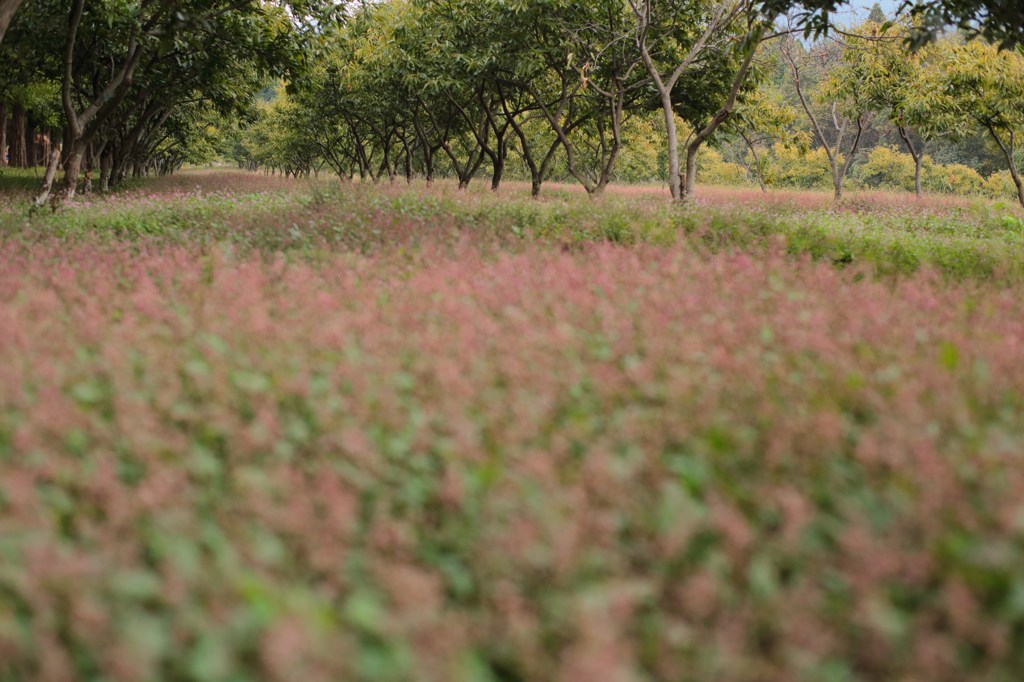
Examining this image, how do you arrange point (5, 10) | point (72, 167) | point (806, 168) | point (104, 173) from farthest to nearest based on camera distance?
point (806, 168)
point (104, 173)
point (72, 167)
point (5, 10)

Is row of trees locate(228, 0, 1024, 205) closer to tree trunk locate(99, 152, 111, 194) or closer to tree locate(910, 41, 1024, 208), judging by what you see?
tree locate(910, 41, 1024, 208)

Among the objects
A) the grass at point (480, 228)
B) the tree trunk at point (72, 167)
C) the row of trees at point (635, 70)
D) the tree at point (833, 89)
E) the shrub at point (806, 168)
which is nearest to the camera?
the grass at point (480, 228)

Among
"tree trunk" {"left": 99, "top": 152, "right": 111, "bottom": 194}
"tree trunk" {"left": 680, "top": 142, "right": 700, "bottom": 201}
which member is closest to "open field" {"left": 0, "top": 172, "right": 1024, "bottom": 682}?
"tree trunk" {"left": 680, "top": 142, "right": 700, "bottom": 201}

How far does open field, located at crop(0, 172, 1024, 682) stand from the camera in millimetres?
2402

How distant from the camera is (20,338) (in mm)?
4719

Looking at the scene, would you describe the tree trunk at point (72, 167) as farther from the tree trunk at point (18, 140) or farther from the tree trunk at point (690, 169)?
the tree trunk at point (18, 140)

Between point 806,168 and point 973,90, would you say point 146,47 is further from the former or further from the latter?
point 806,168

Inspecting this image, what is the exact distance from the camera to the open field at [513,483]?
240 cm

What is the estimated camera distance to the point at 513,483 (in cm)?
317

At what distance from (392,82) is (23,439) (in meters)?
24.6

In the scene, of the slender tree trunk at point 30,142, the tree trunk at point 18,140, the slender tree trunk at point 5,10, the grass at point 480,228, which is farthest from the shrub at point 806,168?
the slender tree trunk at point 5,10

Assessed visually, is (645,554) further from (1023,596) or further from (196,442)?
(196,442)

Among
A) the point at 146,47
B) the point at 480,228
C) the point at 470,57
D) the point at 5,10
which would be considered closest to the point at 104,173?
the point at 146,47

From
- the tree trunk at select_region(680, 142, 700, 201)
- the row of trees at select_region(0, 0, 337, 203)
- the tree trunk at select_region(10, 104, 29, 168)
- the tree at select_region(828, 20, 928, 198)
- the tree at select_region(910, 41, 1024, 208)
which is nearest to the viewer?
the row of trees at select_region(0, 0, 337, 203)
